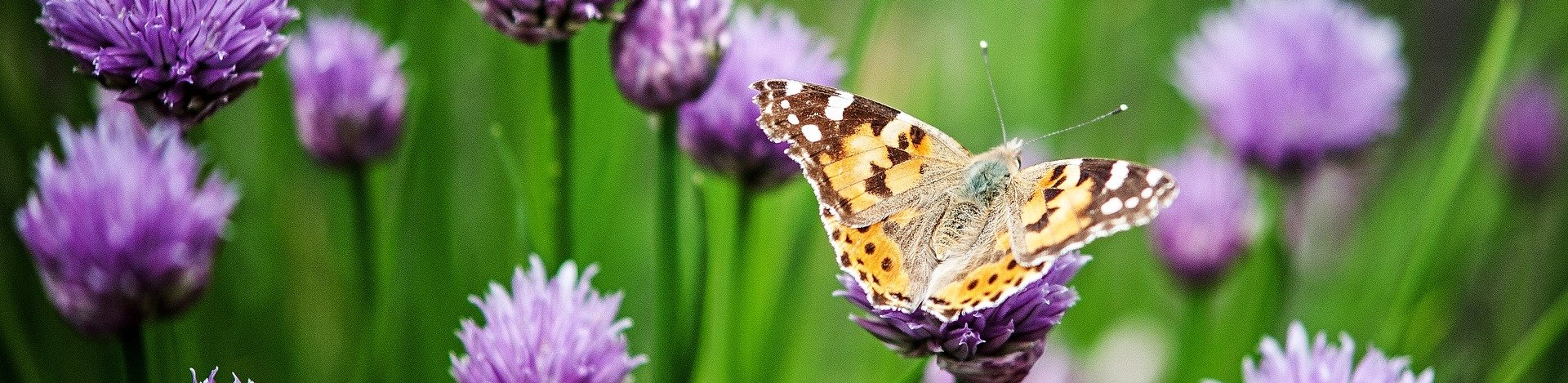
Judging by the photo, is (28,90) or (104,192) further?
(28,90)

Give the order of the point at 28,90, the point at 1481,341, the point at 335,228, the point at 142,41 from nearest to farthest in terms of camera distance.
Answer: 1. the point at 142,41
2. the point at 28,90
3. the point at 335,228
4. the point at 1481,341

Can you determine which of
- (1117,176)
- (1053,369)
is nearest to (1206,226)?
(1053,369)

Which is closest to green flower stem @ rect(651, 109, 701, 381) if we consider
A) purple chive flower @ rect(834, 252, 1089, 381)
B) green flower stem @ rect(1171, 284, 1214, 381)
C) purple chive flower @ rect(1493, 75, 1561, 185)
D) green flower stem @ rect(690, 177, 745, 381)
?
green flower stem @ rect(690, 177, 745, 381)

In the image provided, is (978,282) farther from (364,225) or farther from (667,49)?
(364,225)

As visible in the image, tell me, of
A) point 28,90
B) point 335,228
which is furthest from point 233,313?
point 28,90

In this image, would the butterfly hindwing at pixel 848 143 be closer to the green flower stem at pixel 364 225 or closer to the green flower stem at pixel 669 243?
the green flower stem at pixel 669 243

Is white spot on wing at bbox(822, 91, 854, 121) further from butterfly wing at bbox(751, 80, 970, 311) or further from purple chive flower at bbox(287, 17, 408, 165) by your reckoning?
purple chive flower at bbox(287, 17, 408, 165)

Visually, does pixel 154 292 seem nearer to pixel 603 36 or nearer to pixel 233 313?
pixel 233 313

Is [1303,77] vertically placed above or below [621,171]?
below

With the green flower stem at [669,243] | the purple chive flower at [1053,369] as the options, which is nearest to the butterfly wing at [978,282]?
the green flower stem at [669,243]
